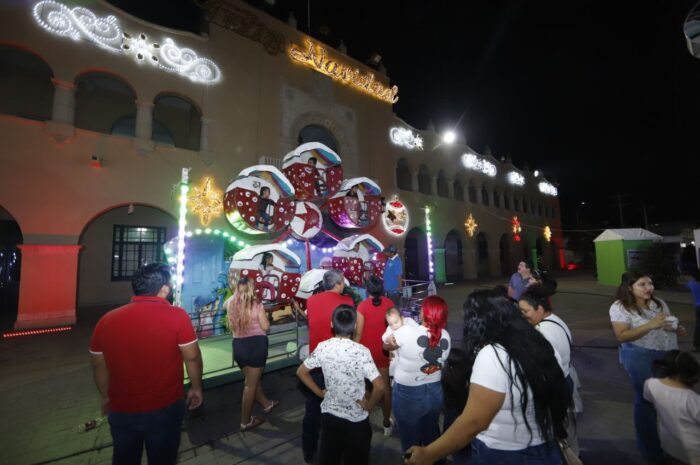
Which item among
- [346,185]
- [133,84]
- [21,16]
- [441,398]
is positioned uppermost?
[21,16]

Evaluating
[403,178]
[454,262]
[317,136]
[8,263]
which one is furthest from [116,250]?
[454,262]

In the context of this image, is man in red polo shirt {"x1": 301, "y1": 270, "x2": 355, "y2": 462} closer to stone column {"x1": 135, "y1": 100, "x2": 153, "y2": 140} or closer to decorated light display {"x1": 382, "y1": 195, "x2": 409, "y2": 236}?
decorated light display {"x1": 382, "y1": 195, "x2": 409, "y2": 236}

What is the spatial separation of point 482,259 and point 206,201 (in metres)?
22.0

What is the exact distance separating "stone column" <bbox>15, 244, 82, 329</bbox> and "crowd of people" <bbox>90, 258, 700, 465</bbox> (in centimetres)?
852

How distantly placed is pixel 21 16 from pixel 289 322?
37.5 feet

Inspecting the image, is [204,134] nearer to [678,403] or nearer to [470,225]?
[678,403]

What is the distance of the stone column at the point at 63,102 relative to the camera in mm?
8602

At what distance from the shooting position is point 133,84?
977 centimetres

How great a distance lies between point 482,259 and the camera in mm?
24859

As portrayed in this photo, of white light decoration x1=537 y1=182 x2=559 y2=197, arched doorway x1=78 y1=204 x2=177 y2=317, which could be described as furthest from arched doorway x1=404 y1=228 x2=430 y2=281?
white light decoration x1=537 y1=182 x2=559 y2=197

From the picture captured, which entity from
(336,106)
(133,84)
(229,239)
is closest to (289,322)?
(229,239)

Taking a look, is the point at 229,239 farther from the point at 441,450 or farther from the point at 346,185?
the point at 441,450

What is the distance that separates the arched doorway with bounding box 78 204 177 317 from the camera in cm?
1225

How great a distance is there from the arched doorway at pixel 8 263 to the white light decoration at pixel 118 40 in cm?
777
